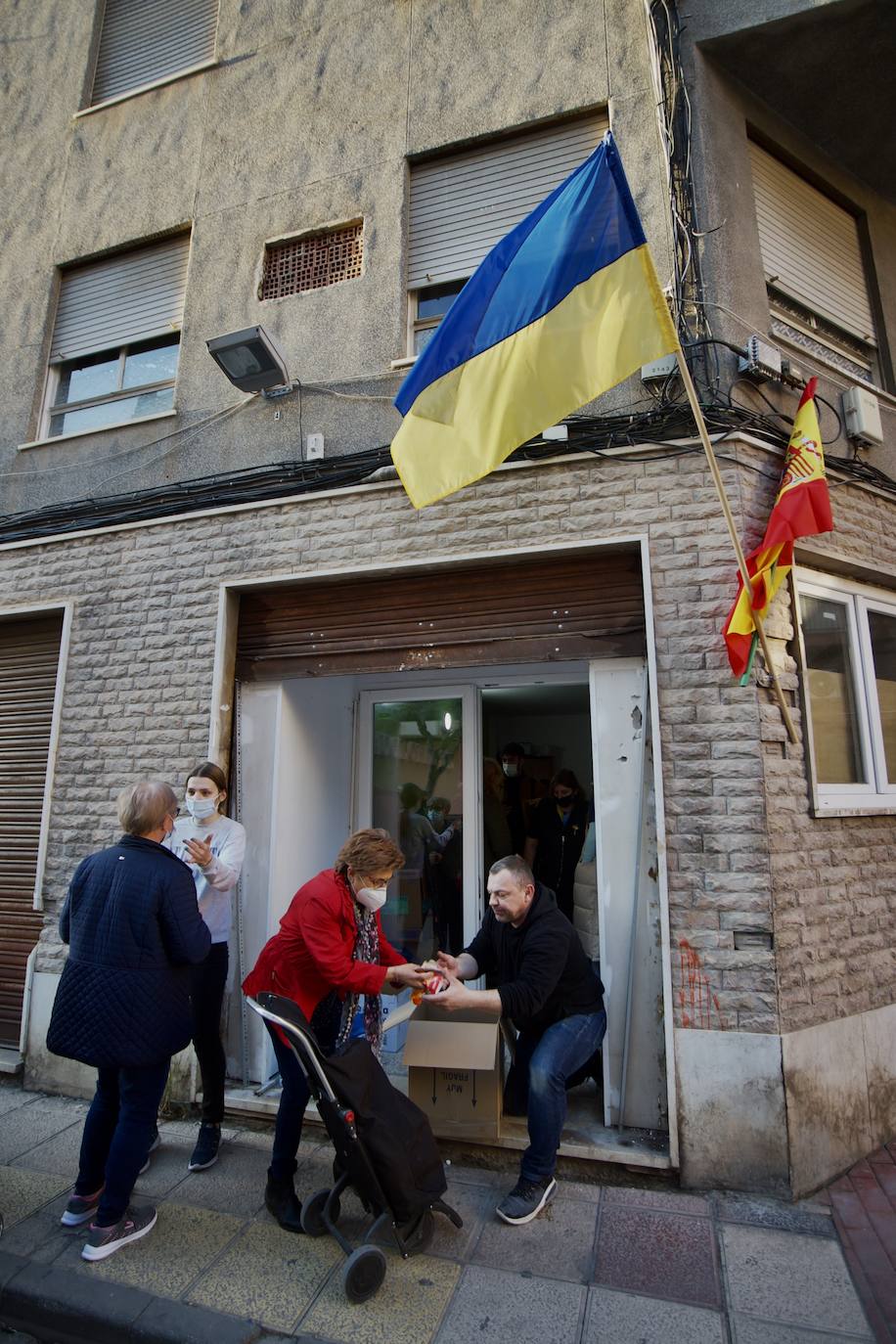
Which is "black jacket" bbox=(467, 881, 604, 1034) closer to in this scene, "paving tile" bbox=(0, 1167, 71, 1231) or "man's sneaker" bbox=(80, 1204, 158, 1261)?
"man's sneaker" bbox=(80, 1204, 158, 1261)

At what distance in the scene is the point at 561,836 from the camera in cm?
527

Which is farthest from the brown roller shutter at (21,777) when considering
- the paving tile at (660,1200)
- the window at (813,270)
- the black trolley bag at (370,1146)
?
the window at (813,270)

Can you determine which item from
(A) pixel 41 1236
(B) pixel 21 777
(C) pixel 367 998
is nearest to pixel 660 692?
(C) pixel 367 998

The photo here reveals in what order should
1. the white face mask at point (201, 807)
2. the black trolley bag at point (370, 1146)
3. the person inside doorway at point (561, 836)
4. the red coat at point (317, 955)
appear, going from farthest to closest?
the person inside doorway at point (561, 836), the white face mask at point (201, 807), the red coat at point (317, 955), the black trolley bag at point (370, 1146)

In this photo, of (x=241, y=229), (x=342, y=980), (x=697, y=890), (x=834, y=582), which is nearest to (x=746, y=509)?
(x=834, y=582)

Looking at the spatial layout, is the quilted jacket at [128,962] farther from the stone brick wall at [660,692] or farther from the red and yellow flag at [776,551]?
the red and yellow flag at [776,551]

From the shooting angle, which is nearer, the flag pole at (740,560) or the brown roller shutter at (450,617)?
the flag pole at (740,560)

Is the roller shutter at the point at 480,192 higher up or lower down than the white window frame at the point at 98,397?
higher up

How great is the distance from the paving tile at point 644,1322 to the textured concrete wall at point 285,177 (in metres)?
4.47

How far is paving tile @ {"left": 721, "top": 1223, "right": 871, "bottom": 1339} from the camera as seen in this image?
111 inches

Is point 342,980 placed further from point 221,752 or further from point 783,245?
point 783,245

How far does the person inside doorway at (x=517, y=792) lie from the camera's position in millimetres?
6098

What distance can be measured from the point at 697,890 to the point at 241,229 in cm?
588

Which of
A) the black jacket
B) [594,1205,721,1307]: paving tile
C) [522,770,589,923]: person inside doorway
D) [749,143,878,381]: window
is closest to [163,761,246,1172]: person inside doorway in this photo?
the black jacket
